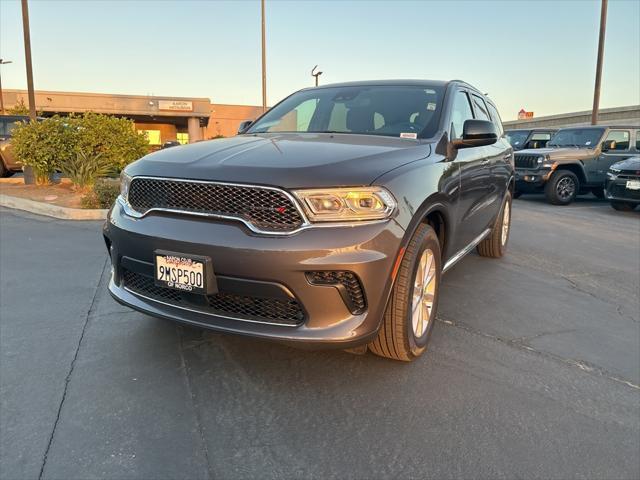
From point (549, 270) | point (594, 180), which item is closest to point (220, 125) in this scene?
point (594, 180)

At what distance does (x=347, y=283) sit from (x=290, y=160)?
69 cm

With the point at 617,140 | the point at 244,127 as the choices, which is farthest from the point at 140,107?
the point at 244,127

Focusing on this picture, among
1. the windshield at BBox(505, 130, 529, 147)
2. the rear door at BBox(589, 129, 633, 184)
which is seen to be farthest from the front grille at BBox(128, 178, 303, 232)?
the windshield at BBox(505, 130, 529, 147)

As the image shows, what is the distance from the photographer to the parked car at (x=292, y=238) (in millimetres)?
2275

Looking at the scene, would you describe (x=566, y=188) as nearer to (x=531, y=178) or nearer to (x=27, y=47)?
(x=531, y=178)

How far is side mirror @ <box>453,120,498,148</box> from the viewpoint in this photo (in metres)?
3.35

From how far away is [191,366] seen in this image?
9.18 feet

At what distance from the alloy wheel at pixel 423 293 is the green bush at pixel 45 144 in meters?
8.28

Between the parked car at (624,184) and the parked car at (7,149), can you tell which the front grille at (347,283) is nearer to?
the parked car at (624,184)

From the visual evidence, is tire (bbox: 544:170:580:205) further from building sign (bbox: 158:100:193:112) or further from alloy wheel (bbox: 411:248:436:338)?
building sign (bbox: 158:100:193:112)

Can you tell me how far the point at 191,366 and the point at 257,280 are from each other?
86cm

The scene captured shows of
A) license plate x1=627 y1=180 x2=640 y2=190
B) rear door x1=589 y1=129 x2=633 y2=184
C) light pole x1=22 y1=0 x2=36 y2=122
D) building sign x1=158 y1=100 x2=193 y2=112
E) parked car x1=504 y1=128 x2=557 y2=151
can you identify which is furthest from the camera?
building sign x1=158 y1=100 x2=193 y2=112

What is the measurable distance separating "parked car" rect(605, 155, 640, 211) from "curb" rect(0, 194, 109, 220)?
944 centimetres

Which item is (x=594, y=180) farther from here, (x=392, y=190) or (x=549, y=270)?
(x=392, y=190)
